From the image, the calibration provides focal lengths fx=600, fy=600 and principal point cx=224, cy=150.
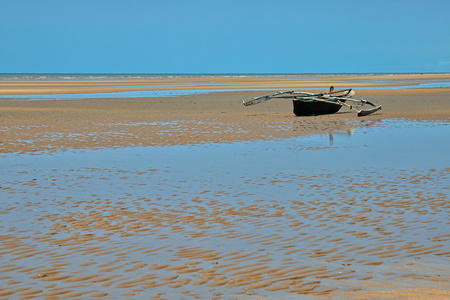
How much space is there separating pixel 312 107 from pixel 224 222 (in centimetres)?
1991

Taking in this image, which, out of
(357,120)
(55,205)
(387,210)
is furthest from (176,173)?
(357,120)

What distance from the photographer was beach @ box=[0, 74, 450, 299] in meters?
5.89

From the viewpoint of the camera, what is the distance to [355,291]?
5512 mm

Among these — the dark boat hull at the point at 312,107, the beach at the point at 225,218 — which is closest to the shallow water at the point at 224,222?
the beach at the point at 225,218

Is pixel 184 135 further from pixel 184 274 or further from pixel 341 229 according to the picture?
pixel 184 274

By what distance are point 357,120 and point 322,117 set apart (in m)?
1.95

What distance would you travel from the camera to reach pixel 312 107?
27.7m

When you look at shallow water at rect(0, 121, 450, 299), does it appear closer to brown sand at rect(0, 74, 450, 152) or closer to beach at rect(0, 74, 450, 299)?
beach at rect(0, 74, 450, 299)

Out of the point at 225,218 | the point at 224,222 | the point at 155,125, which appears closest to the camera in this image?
the point at 224,222

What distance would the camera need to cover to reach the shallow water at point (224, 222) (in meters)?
6.00

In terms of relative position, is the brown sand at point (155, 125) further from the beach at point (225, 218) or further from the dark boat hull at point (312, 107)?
the dark boat hull at point (312, 107)

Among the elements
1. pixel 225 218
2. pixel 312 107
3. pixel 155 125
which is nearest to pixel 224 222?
pixel 225 218

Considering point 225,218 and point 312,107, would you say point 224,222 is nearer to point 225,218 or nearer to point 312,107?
point 225,218

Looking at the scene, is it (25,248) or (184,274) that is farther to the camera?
(25,248)
